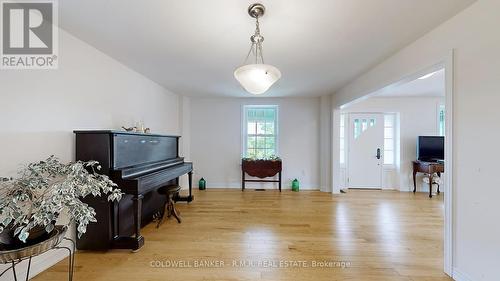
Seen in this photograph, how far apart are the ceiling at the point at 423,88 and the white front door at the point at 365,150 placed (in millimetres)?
759

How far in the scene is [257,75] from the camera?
1606 millimetres

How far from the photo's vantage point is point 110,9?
1769 millimetres

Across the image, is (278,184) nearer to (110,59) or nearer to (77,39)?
(110,59)

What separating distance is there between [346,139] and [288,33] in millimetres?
3961

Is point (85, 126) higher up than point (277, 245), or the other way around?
point (85, 126)

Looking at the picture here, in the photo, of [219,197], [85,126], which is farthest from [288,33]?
[219,197]

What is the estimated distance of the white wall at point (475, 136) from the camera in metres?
1.56

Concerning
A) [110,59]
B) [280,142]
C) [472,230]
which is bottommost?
[472,230]

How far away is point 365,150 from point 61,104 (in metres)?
5.73

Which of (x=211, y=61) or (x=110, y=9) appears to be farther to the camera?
(x=211, y=61)

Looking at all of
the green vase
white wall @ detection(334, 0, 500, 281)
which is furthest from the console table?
white wall @ detection(334, 0, 500, 281)

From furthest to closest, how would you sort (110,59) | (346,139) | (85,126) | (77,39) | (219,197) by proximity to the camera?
(346,139)
(219,197)
(110,59)
(85,126)
(77,39)

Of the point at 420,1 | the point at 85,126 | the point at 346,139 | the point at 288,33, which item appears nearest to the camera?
the point at 420,1

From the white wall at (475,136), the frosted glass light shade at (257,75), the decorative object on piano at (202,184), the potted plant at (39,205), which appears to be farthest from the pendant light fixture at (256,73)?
the decorative object on piano at (202,184)
